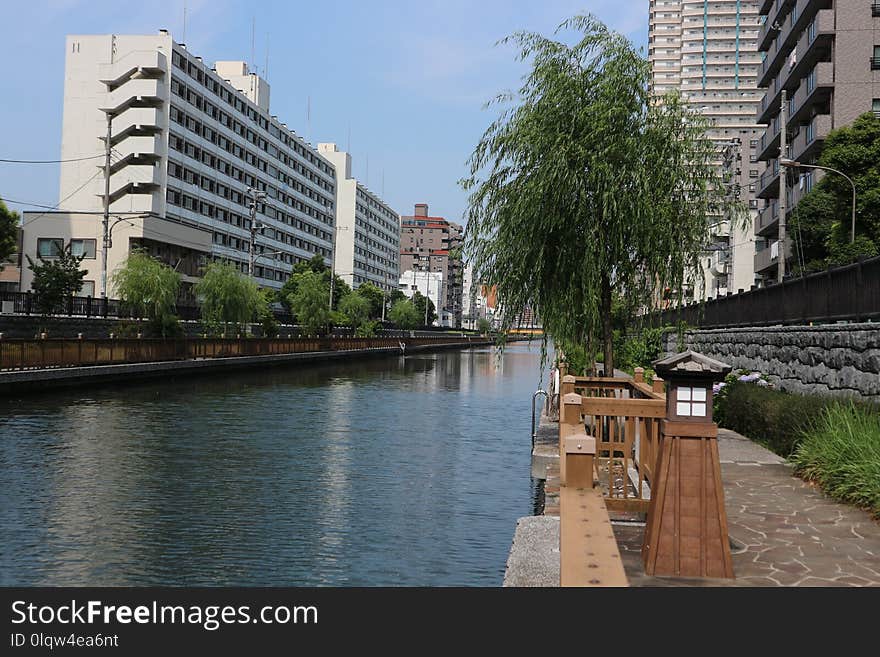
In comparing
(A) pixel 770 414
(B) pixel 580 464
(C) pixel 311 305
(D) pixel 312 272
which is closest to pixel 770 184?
(A) pixel 770 414

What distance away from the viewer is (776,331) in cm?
2045

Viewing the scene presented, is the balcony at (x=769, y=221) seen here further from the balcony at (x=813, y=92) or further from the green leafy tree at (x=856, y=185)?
the green leafy tree at (x=856, y=185)

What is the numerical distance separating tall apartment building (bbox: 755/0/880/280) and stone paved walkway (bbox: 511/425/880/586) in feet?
107

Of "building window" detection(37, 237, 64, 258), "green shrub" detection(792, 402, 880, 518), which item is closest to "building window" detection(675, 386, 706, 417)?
"green shrub" detection(792, 402, 880, 518)

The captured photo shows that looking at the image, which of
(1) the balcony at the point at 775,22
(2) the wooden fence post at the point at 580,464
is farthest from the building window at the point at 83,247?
(2) the wooden fence post at the point at 580,464

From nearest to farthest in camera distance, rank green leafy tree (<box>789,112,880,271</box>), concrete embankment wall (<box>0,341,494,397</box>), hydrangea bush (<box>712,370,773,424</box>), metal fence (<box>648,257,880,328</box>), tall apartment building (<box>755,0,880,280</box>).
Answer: metal fence (<box>648,257,880,328</box>) < hydrangea bush (<box>712,370,773,424</box>) < concrete embankment wall (<box>0,341,494,397</box>) < green leafy tree (<box>789,112,880,271</box>) < tall apartment building (<box>755,0,880,280</box>)

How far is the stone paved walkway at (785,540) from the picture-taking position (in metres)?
6.88

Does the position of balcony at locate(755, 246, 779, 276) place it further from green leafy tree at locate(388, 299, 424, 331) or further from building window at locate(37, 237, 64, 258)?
green leafy tree at locate(388, 299, 424, 331)

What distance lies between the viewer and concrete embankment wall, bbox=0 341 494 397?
97.2 feet

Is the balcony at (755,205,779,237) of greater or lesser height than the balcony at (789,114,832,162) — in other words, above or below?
below

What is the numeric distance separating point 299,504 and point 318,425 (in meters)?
11.4

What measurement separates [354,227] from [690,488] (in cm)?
14829

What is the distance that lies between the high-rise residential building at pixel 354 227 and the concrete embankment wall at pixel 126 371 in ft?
281

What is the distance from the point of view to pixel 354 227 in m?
153
